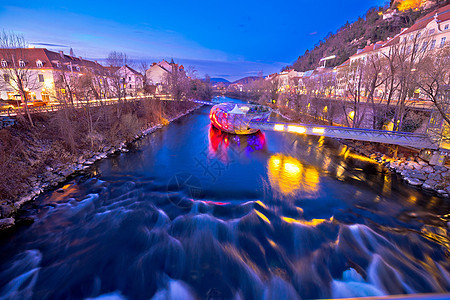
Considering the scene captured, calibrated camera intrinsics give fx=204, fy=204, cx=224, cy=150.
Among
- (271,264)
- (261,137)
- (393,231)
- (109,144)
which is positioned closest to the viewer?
(271,264)

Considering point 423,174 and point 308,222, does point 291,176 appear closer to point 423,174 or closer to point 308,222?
point 308,222

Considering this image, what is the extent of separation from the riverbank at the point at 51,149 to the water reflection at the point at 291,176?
452 inches

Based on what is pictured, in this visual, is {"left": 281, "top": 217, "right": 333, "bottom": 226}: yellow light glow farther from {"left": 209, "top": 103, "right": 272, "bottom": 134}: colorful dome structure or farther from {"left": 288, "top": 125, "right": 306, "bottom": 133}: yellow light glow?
{"left": 209, "top": 103, "right": 272, "bottom": 134}: colorful dome structure

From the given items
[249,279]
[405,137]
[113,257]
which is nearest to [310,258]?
[249,279]

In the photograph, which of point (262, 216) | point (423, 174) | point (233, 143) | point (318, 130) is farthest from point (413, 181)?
point (233, 143)

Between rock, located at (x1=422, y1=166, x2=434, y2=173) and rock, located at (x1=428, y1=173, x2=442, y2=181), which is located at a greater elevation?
rock, located at (x1=422, y1=166, x2=434, y2=173)

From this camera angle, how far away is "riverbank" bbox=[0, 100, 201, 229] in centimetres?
905

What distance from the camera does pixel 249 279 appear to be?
608 cm

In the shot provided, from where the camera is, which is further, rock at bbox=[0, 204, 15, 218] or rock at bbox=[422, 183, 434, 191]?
rock at bbox=[422, 183, 434, 191]

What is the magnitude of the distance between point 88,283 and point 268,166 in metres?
11.0

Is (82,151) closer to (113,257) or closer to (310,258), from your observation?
(113,257)

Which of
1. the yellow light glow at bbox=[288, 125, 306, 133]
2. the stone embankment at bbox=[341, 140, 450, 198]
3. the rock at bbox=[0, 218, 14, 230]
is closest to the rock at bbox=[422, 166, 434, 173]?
the stone embankment at bbox=[341, 140, 450, 198]

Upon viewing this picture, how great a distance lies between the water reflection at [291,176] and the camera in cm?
1096

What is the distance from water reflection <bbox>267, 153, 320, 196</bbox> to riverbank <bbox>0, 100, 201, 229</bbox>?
1149 cm
